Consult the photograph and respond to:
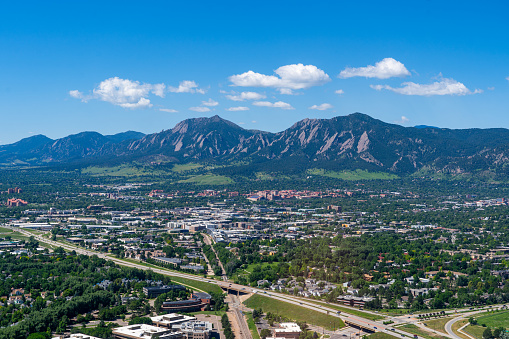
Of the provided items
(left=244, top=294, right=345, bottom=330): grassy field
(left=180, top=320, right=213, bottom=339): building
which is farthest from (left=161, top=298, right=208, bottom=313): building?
(left=180, top=320, right=213, bottom=339): building

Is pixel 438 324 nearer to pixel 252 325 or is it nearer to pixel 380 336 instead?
pixel 380 336

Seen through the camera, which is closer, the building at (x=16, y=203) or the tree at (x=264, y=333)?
the tree at (x=264, y=333)

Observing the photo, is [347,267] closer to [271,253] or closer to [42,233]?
[271,253]

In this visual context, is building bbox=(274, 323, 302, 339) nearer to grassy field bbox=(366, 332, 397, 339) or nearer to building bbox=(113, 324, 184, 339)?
grassy field bbox=(366, 332, 397, 339)

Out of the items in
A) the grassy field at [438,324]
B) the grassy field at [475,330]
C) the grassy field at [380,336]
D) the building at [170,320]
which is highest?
the building at [170,320]

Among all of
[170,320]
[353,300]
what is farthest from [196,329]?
[353,300]

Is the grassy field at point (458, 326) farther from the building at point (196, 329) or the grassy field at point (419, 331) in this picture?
the building at point (196, 329)

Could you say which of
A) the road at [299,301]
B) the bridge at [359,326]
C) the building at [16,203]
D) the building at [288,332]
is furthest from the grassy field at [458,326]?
the building at [16,203]
